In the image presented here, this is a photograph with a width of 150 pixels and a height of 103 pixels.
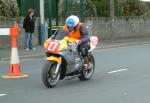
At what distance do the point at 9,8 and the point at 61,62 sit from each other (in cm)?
1441

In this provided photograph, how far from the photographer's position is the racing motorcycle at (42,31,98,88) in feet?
39.0

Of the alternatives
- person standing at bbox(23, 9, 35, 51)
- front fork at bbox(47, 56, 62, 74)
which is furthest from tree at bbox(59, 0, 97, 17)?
front fork at bbox(47, 56, 62, 74)

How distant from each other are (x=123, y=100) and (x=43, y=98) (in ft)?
5.00

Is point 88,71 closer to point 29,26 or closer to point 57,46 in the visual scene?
point 57,46

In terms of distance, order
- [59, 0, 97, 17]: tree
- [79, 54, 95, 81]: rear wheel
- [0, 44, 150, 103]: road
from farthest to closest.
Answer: [59, 0, 97, 17]: tree < [79, 54, 95, 81]: rear wheel < [0, 44, 150, 103]: road

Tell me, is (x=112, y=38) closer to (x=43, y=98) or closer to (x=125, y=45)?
(x=125, y=45)

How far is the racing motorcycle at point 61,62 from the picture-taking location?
11883mm

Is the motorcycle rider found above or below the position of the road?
above

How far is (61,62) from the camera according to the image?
12195 millimetres

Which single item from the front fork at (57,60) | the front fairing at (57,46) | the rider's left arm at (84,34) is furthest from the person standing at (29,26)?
the front fork at (57,60)

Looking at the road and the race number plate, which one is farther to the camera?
the race number plate

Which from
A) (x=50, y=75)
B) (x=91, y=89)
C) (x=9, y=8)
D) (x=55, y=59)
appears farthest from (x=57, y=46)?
(x=9, y=8)

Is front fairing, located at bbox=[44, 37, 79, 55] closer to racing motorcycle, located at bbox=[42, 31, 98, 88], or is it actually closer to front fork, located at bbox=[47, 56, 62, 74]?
racing motorcycle, located at bbox=[42, 31, 98, 88]

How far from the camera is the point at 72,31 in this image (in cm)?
1295
